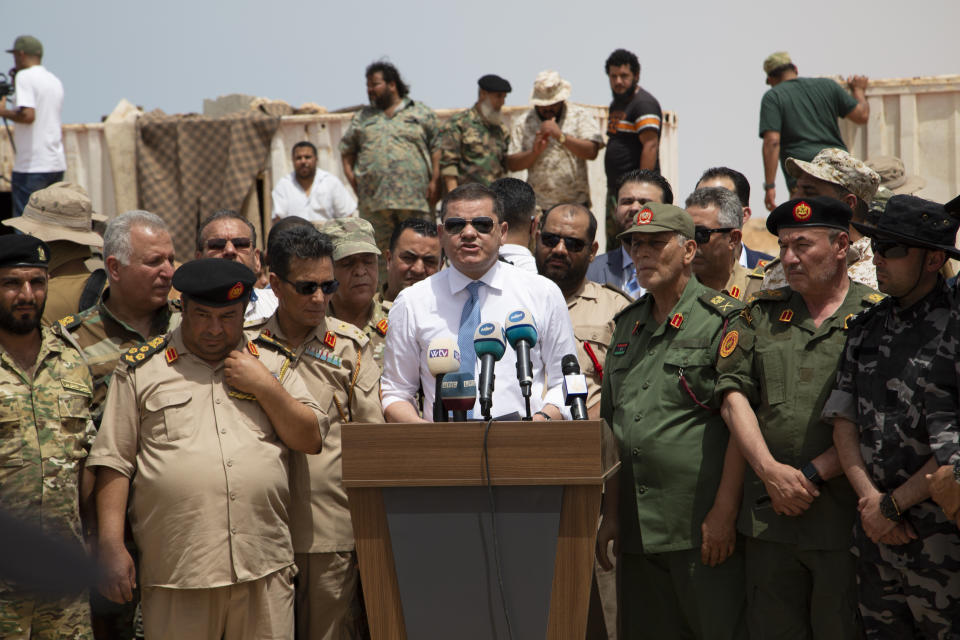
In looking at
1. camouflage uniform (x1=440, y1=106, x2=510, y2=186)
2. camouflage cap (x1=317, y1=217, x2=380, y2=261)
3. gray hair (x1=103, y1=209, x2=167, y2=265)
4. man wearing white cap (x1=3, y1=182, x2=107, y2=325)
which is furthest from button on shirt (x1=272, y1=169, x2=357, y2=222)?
gray hair (x1=103, y1=209, x2=167, y2=265)

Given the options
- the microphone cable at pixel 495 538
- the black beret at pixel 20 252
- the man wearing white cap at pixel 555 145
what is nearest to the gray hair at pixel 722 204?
the microphone cable at pixel 495 538

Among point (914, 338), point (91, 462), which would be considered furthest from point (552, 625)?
point (91, 462)

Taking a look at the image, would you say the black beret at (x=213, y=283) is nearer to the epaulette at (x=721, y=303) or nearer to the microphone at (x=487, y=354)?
the microphone at (x=487, y=354)

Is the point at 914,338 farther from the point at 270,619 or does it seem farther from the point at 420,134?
the point at 420,134

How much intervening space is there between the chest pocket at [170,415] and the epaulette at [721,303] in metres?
2.03

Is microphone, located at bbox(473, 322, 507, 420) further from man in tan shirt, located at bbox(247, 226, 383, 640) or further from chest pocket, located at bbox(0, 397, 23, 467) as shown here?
chest pocket, located at bbox(0, 397, 23, 467)

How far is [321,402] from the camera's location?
14.0ft

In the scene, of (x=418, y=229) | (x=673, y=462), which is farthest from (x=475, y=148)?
(x=673, y=462)

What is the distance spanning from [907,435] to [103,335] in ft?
10.7

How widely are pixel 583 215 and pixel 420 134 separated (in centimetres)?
374

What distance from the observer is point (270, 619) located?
3805 millimetres

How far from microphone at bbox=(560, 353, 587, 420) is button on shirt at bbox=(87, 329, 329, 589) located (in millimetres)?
1154

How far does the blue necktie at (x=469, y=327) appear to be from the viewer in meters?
3.75

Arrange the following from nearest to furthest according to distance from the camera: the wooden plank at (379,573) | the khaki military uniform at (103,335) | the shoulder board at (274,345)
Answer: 1. the wooden plank at (379,573)
2. the shoulder board at (274,345)
3. the khaki military uniform at (103,335)
